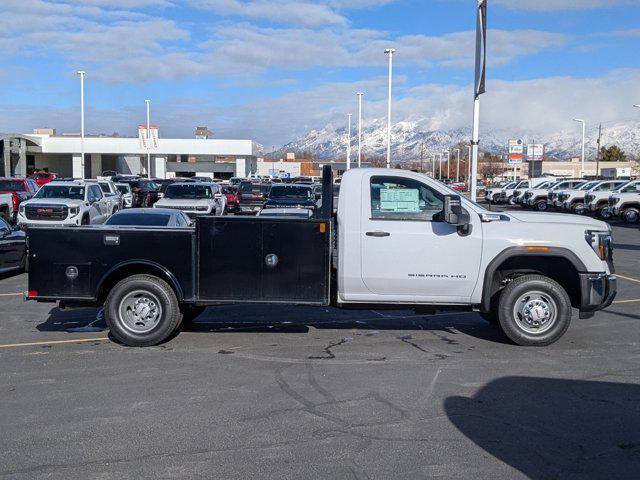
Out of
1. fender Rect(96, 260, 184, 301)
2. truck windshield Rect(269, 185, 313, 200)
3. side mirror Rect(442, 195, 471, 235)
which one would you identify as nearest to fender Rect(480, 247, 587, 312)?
side mirror Rect(442, 195, 471, 235)

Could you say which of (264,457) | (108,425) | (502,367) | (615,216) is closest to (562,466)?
(264,457)

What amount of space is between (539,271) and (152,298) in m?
4.91

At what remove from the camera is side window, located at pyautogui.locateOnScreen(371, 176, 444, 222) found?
8.80 meters

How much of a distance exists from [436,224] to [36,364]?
4.94 metres

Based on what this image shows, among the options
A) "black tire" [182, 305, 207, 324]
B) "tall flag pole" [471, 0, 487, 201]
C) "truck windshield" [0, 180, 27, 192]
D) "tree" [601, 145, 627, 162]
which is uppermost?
"tree" [601, 145, 627, 162]

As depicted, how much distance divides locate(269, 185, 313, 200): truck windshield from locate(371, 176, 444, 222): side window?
17068 millimetres

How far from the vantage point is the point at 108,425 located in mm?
Result: 6027

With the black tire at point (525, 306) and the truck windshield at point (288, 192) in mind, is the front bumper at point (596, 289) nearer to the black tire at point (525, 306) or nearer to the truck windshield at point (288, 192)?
the black tire at point (525, 306)

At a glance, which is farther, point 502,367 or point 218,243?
point 218,243

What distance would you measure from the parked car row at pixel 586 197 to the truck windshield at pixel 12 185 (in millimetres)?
27042

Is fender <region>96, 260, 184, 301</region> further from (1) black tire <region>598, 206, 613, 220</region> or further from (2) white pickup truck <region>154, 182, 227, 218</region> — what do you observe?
(1) black tire <region>598, 206, 613, 220</region>

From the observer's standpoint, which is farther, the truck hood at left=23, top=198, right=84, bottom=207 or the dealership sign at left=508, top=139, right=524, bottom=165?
the dealership sign at left=508, top=139, right=524, bottom=165

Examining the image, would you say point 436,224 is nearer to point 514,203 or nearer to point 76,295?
point 76,295

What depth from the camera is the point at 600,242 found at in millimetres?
8812
